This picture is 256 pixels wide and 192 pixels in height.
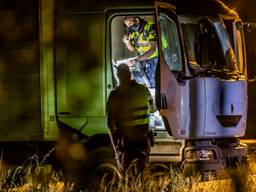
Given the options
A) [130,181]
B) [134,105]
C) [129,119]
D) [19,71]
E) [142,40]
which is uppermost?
[142,40]

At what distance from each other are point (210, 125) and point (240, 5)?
1248 centimetres

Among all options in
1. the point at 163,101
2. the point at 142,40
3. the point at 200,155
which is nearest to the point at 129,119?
the point at 163,101

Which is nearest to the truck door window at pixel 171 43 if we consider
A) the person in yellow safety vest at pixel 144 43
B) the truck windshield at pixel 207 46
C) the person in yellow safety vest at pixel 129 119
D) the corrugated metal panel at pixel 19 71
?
the truck windshield at pixel 207 46

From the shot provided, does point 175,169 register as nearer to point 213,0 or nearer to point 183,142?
point 183,142

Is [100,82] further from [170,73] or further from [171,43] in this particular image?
[171,43]

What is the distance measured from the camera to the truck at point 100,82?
9.69 meters

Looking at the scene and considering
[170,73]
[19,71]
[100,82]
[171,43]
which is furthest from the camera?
[19,71]

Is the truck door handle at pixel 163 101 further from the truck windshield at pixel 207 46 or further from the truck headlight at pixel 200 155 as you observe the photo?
the truck headlight at pixel 200 155

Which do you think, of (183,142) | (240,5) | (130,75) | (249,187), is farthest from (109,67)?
(240,5)

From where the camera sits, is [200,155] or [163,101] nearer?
[163,101]

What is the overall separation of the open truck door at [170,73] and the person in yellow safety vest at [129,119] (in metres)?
0.38

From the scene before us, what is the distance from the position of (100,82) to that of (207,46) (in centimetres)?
160

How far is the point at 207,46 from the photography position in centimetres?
985

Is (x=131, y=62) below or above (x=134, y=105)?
above
